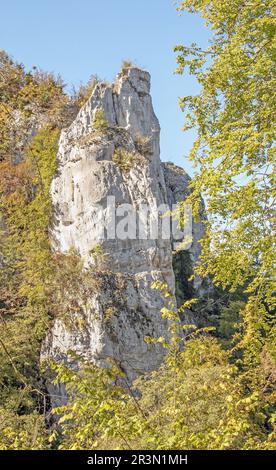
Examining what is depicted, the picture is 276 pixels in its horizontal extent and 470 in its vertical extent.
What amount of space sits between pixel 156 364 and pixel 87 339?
275 cm

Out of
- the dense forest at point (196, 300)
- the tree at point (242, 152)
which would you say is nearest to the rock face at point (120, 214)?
the dense forest at point (196, 300)

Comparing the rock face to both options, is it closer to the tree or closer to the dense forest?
the dense forest

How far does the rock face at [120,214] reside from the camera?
741 inches

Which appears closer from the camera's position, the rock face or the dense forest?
the dense forest

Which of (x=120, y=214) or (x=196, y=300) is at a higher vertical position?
(x=120, y=214)

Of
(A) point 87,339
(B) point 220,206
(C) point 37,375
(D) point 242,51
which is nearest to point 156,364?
(A) point 87,339

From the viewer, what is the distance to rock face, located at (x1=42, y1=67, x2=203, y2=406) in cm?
1883

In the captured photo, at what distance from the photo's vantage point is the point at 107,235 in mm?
19984

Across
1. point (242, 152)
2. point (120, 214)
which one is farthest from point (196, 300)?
point (120, 214)

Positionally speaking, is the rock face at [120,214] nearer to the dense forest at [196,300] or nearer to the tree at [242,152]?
the dense forest at [196,300]

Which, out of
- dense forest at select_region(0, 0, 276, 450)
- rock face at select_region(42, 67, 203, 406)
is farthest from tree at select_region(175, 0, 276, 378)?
rock face at select_region(42, 67, 203, 406)

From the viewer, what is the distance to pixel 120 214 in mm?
20453

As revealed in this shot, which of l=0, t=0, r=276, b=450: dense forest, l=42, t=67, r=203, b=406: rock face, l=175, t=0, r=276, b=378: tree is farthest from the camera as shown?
l=42, t=67, r=203, b=406: rock face

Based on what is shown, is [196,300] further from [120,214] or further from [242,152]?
[120,214]
